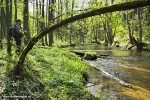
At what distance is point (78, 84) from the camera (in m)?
8.55

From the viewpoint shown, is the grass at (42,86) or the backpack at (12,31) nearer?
the grass at (42,86)

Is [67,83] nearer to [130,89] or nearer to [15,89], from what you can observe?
[15,89]

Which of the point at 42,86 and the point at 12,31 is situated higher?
the point at 12,31

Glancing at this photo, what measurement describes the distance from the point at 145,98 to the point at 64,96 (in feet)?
12.1

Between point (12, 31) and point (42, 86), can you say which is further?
point (12, 31)

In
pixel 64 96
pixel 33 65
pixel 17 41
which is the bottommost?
pixel 64 96

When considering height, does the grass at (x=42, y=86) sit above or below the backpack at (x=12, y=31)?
below

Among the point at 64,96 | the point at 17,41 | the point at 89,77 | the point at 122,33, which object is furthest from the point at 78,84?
the point at 122,33

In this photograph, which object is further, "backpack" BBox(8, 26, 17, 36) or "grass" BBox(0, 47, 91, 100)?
"backpack" BBox(8, 26, 17, 36)

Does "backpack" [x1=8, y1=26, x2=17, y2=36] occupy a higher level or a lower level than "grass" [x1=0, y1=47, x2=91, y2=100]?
higher

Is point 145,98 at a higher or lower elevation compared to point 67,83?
lower

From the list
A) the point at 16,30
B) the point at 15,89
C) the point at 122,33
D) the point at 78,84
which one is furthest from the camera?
the point at 122,33

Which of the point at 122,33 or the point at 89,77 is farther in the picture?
the point at 122,33

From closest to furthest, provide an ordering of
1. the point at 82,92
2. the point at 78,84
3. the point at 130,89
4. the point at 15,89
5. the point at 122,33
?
the point at 15,89
the point at 82,92
the point at 78,84
the point at 130,89
the point at 122,33
